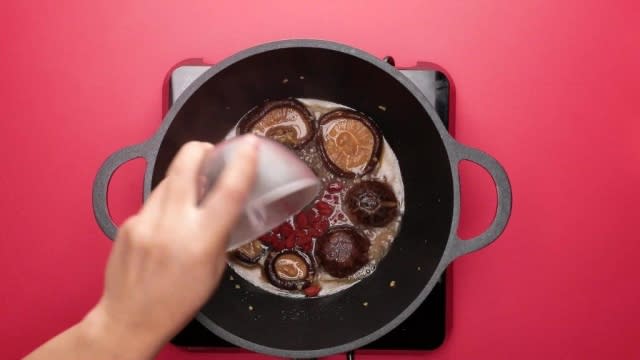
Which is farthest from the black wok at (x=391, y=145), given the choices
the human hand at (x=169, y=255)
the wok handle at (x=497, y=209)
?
the human hand at (x=169, y=255)

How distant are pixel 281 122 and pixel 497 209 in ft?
1.27

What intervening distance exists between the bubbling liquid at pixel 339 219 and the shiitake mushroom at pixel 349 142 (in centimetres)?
1

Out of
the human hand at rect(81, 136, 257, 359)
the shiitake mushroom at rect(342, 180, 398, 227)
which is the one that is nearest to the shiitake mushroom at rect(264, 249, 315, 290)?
the shiitake mushroom at rect(342, 180, 398, 227)

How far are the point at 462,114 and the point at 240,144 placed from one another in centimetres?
57

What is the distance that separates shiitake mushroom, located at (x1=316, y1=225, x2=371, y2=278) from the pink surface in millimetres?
148

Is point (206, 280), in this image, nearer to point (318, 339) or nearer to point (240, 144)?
point (240, 144)

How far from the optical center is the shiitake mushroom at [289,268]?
895mm

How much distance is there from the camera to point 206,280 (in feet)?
1.32

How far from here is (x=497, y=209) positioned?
0.65 m

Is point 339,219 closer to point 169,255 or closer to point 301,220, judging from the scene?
point 301,220

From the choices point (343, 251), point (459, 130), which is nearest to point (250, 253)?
point (343, 251)

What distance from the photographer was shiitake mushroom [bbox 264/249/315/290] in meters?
0.90

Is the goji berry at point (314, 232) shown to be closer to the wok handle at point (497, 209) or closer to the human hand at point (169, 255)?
the wok handle at point (497, 209)

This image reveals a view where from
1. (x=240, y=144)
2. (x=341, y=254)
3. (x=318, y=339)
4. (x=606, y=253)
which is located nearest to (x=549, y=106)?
(x=606, y=253)
